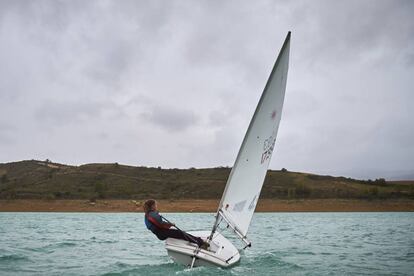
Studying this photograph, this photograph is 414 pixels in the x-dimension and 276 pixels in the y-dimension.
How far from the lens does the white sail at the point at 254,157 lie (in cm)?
1176

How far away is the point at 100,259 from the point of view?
15.1 m

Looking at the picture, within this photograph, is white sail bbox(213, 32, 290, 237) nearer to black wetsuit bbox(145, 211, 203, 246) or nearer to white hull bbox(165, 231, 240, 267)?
white hull bbox(165, 231, 240, 267)

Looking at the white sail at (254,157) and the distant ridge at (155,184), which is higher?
the distant ridge at (155,184)

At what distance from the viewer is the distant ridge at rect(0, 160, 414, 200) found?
84.9m

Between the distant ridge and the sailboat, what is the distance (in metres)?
73.2

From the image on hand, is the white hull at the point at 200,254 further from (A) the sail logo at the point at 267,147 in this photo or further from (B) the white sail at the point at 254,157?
(A) the sail logo at the point at 267,147

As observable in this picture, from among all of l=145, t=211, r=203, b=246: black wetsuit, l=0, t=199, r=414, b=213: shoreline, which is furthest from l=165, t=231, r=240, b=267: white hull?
l=0, t=199, r=414, b=213: shoreline

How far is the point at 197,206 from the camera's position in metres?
79.9

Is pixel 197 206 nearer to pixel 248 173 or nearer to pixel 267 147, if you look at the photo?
pixel 248 173

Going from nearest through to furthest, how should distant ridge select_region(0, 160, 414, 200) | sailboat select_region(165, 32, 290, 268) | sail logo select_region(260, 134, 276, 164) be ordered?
1. sailboat select_region(165, 32, 290, 268)
2. sail logo select_region(260, 134, 276, 164)
3. distant ridge select_region(0, 160, 414, 200)

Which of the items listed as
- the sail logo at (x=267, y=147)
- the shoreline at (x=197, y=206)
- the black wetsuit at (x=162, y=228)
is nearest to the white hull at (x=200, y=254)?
the black wetsuit at (x=162, y=228)

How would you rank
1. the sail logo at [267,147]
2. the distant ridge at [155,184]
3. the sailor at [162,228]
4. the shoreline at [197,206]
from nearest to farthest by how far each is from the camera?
the sail logo at [267,147] < the sailor at [162,228] < the shoreline at [197,206] < the distant ridge at [155,184]

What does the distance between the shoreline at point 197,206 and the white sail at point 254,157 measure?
65.6 metres

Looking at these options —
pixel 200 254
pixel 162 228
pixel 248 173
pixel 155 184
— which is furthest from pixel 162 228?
pixel 155 184
